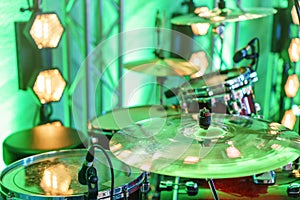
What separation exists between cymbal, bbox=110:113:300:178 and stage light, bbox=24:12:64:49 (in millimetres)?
960

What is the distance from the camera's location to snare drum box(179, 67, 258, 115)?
2104 millimetres

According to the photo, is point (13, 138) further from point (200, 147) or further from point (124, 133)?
point (200, 147)

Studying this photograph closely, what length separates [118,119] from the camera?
237 cm

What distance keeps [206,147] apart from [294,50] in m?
1.96

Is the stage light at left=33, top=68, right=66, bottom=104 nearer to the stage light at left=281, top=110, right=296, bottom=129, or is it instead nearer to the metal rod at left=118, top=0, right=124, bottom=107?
the metal rod at left=118, top=0, right=124, bottom=107

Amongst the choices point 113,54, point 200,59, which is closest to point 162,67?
point 113,54

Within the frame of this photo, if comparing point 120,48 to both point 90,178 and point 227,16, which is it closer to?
point 227,16

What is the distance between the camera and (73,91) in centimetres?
283

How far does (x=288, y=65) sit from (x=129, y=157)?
2128 millimetres

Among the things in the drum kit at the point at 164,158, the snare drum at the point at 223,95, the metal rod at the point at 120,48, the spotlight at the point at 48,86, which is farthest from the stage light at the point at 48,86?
the drum kit at the point at 164,158

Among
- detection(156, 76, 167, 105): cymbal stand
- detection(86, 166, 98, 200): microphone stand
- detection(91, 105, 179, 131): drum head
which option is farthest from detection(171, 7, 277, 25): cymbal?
detection(86, 166, 98, 200): microphone stand

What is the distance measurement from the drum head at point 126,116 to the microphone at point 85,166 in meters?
0.84

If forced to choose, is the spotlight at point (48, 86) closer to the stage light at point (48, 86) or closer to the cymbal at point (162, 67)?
the stage light at point (48, 86)

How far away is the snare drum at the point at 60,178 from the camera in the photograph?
1.41m
